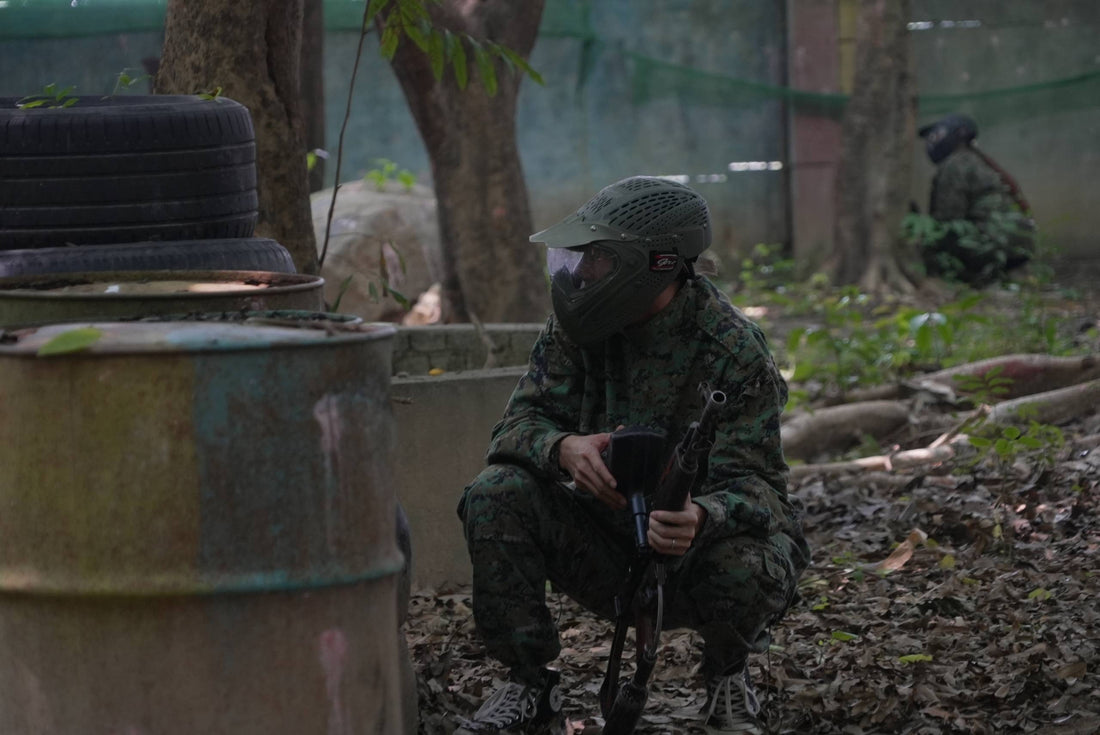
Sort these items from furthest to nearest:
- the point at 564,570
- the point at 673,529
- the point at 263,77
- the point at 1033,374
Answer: the point at 1033,374
the point at 263,77
the point at 564,570
the point at 673,529

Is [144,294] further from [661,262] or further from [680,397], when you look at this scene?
[680,397]

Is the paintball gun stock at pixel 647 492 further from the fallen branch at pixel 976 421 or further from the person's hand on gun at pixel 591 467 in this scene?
the fallen branch at pixel 976 421

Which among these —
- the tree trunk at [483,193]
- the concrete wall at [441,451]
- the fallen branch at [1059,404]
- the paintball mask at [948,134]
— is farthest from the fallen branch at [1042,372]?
the paintball mask at [948,134]

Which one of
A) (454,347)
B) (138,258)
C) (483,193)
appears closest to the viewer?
Answer: (138,258)

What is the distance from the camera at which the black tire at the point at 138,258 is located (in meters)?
3.39

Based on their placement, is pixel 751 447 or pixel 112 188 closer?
pixel 751 447

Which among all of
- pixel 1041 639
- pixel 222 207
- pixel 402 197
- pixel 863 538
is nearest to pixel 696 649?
pixel 1041 639

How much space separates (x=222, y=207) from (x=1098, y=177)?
Result: 44.2 ft

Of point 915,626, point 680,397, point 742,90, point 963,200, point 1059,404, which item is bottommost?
point 915,626

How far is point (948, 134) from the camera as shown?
43.2 ft

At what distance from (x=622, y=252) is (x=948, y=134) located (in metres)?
10.8

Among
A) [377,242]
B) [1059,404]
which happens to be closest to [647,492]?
[1059,404]

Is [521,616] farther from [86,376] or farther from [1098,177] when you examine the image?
[1098,177]

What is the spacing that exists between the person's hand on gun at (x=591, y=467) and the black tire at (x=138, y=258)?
101 centimetres
